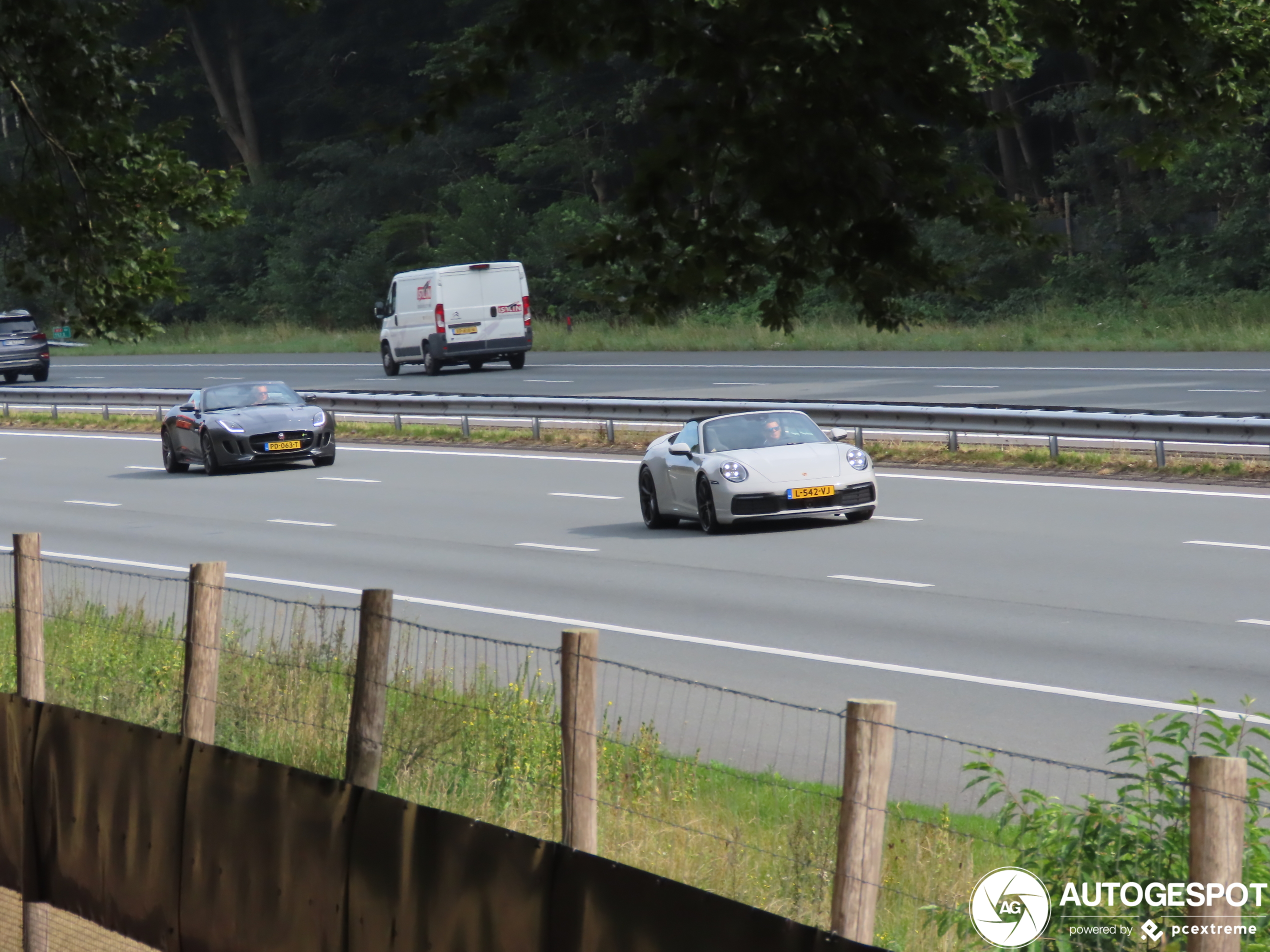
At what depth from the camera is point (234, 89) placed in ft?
267

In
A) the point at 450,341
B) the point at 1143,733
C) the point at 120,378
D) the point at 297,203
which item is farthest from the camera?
the point at 297,203

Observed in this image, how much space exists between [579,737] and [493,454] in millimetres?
23830

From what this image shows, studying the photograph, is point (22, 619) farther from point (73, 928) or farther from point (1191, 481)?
point (1191, 481)

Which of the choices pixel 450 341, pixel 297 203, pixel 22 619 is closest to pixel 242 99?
pixel 297 203

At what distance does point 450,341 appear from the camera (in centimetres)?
4259

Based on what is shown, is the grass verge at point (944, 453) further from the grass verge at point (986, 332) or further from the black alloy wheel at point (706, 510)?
the black alloy wheel at point (706, 510)

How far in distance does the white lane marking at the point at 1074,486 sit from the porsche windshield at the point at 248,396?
10397 mm

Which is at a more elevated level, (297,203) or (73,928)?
(297,203)

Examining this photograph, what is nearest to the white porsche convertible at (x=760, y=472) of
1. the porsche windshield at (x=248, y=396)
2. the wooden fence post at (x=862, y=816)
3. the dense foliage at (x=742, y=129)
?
the dense foliage at (x=742, y=129)

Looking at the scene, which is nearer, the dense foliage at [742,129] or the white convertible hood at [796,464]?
the dense foliage at [742,129]

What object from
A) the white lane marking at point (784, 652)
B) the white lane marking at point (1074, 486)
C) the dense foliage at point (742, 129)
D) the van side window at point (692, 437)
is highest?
the dense foliage at point (742, 129)

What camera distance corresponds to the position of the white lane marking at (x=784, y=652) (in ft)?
34.0

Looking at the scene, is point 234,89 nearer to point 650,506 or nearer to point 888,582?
point 650,506

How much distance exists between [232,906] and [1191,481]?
54.7 ft
